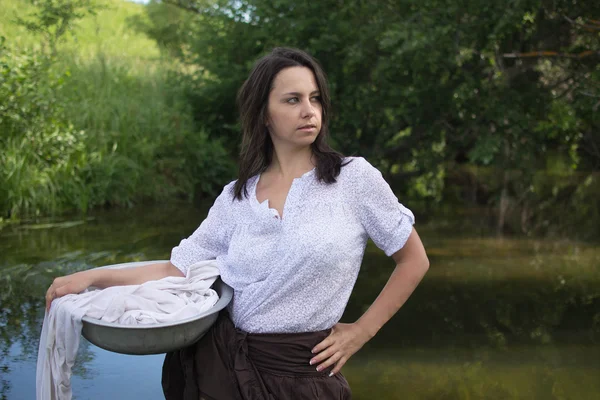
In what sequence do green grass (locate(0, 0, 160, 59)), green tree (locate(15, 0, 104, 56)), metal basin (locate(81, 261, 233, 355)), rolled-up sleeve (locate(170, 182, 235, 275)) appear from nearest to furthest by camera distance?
metal basin (locate(81, 261, 233, 355)) → rolled-up sleeve (locate(170, 182, 235, 275)) → green tree (locate(15, 0, 104, 56)) → green grass (locate(0, 0, 160, 59))

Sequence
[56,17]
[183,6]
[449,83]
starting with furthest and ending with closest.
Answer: [183,6] < [56,17] < [449,83]

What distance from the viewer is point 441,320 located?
4500 mm

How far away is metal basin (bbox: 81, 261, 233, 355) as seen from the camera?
182 centimetres

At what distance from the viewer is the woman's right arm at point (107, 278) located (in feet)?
6.60

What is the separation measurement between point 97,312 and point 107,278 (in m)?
0.23

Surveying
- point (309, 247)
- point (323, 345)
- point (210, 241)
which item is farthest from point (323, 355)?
point (210, 241)

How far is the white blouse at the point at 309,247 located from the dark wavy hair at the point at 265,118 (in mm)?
54

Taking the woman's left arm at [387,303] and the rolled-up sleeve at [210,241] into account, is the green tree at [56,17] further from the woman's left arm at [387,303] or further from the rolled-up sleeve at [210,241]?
the woman's left arm at [387,303]

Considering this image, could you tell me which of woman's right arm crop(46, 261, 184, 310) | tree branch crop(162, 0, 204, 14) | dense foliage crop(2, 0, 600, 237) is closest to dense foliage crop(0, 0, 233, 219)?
dense foliage crop(2, 0, 600, 237)

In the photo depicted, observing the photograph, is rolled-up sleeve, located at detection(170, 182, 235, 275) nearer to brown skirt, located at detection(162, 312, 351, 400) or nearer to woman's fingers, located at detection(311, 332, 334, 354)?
brown skirt, located at detection(162, 312, 351, 400)

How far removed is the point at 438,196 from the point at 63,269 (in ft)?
23.6

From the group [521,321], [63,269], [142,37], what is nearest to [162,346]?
[521,321]

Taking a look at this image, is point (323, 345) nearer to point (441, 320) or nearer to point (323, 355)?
point (323, 355)

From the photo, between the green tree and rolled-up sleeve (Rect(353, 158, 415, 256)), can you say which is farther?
the green tree
